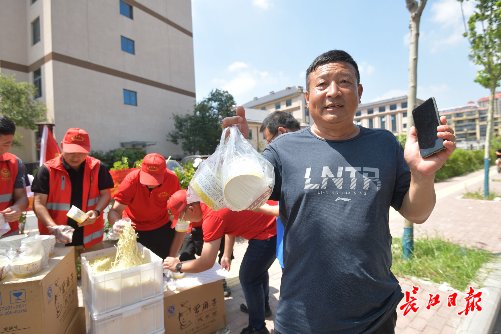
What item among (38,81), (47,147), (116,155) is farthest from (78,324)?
(38,81)

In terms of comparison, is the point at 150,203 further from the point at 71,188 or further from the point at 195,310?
the point at 195,310

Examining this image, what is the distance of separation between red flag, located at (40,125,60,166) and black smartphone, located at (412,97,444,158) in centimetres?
540

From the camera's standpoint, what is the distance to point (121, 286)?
196 cm

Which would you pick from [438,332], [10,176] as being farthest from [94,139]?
[438,332]

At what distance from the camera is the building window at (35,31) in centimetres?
1603

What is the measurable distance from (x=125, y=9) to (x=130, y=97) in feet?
17.9

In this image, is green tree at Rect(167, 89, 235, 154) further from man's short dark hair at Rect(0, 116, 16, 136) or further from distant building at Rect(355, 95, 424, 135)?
distant building at Rect(355, 95, 424, 135)

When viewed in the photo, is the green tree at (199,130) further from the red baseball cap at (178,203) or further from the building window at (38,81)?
the red baseball cap at (178,203)

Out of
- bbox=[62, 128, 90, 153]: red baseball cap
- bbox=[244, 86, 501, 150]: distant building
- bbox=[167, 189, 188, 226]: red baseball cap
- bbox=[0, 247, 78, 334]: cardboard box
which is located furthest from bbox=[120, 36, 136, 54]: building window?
bbox=[0, 247, 78, 334]: cardboard box

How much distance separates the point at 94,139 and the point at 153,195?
15.4 m

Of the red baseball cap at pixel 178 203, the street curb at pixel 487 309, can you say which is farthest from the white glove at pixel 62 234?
the street curb at pixel 487 309

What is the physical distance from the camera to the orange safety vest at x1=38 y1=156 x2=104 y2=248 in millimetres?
2740

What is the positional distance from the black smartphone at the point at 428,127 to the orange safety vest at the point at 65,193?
2.83m

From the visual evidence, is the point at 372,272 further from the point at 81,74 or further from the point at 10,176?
the point at 81,74
